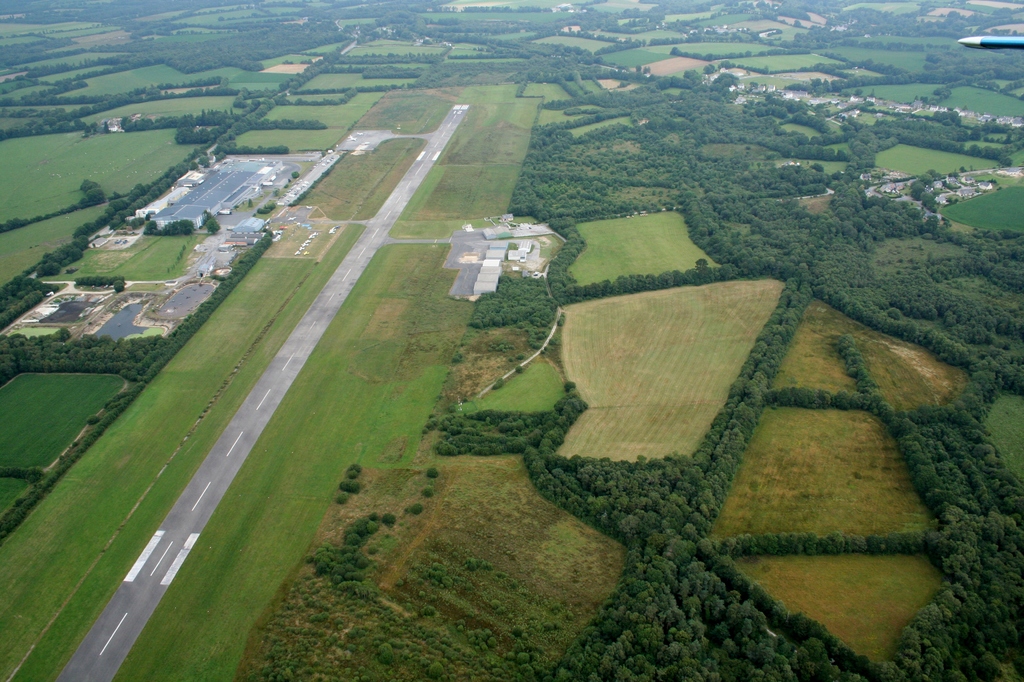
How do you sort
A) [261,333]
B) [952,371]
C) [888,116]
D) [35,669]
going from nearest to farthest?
[35,669], [952,371], [261,333], [888,116]

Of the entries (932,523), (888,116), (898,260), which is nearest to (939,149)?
(888,116)

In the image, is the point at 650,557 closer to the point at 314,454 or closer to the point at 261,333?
the point at 314,454

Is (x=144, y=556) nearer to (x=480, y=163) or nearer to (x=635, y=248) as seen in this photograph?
(x=635, y=248)

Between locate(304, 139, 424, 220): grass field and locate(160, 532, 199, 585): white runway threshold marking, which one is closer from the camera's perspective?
locate(160, 532, 199, 585): white runway threshold marking

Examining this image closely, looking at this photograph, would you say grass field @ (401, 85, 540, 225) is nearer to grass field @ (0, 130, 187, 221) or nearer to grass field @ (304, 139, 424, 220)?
grass field @ (304, 139, 424, 220)

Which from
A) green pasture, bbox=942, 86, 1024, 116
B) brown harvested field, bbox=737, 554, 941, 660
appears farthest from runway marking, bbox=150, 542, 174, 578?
green pasture, bbox=942, 86, 1024, 116
